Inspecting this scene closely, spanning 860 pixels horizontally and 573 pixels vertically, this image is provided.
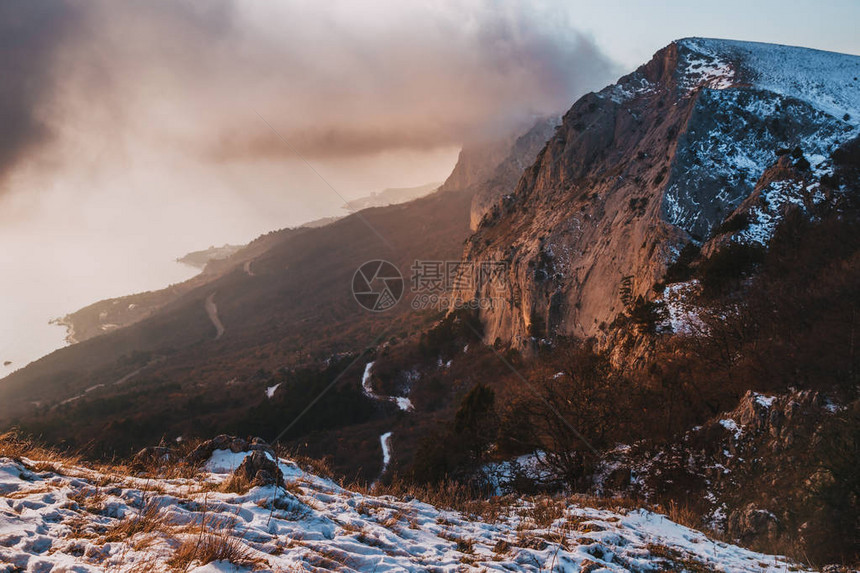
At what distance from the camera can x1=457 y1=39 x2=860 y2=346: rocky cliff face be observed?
85.5 ft

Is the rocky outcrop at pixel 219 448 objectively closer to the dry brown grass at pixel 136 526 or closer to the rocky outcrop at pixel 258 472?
the rocky outcrop at pixel 258 472

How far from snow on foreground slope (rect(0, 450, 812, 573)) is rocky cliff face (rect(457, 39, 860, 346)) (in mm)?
20656

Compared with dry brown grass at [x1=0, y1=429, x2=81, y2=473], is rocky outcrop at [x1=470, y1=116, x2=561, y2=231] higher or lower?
higher

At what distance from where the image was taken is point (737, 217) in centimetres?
2025

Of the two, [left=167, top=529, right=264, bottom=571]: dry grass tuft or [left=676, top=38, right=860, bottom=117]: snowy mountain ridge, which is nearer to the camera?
[left=167, top=529, right=264, bottom=571]: dry grass tuft

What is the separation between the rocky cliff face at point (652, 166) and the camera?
26.1 meters

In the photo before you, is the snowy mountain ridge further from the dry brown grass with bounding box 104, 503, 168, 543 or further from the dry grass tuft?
the dry brown grass with bounding box 104, 503, 168, 543

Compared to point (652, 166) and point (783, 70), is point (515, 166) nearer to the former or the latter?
point (783, 70)

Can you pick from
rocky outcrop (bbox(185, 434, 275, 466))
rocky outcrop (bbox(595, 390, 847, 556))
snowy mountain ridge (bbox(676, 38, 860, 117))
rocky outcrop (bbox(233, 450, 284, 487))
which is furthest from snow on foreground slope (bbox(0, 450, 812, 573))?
snowy mountain ridge (bbox(676, 38, 860, 117))

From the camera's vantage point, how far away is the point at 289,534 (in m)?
4.33

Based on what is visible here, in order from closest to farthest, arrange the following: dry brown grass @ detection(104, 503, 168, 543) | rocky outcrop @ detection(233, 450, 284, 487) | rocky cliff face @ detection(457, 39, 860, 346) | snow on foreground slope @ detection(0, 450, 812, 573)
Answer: snow on foreground slope @ detection(0, 450, 812, 573), dry brown grass @ detection(104, 503, 168, 543), rocky outcrop @ detection(233, 450, 284, 487), rocky cliff face @ detection(457, 39, 860, 346)

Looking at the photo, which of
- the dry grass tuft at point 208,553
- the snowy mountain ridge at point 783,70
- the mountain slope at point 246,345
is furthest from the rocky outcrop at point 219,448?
the snowy mountain ridge at point 783,70

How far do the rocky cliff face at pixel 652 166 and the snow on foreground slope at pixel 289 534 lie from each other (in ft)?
67.8

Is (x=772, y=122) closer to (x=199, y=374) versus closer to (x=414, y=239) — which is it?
(x=199, y=374)
